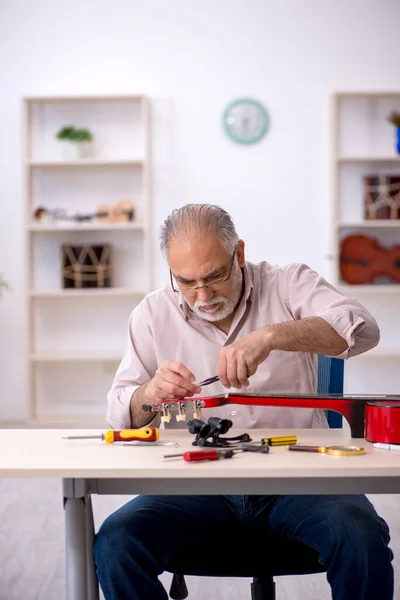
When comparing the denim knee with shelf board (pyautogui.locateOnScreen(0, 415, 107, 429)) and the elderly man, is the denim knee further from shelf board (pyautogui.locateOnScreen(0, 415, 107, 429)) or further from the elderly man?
shelf board (pyautogui.locateOnScreen(0, 415, 107, 429))

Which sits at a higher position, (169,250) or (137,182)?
(137,182)

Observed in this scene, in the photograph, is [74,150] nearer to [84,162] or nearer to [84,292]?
[84,162]

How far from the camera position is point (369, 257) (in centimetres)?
523

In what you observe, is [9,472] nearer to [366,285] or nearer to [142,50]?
[366,285]

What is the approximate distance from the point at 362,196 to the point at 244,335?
3.51 meters

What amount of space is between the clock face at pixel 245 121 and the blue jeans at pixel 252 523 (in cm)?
383

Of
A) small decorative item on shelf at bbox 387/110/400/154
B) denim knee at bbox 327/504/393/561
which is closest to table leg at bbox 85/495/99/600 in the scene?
denim knee at bbox 327/504/393/561

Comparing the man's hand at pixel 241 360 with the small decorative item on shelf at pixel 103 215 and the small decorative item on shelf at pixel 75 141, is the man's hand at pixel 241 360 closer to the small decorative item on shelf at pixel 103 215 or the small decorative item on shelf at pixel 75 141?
the small decorative item on shelf at pixel 103 215

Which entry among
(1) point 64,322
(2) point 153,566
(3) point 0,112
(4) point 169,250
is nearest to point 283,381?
(4) point 169,250

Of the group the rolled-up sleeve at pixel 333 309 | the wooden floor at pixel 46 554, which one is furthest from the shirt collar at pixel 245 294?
the wooden floor at pixel 46 554

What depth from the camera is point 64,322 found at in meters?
5.48

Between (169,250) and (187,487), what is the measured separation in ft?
2.60

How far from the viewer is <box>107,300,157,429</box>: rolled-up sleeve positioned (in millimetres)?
1940

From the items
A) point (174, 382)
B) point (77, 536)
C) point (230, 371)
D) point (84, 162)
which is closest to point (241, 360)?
point (230, 371)
